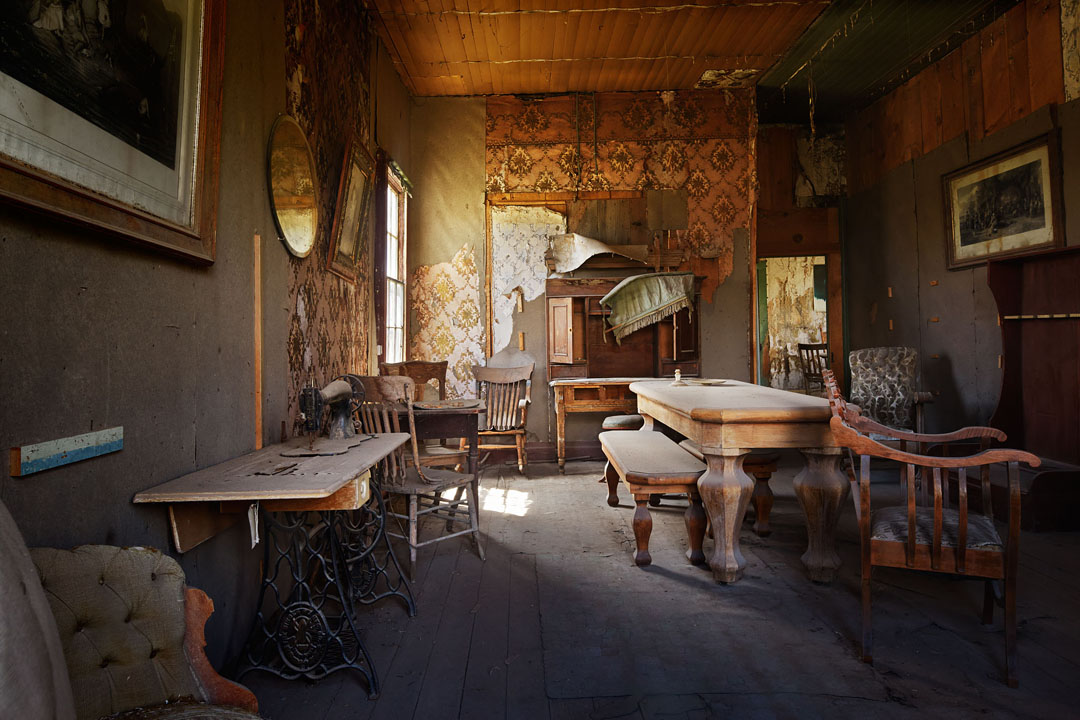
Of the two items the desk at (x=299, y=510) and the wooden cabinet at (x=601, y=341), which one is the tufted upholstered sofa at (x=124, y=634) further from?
the wooden cabinet at (x=601, y=341)

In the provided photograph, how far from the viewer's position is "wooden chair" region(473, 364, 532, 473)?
19.3 ft

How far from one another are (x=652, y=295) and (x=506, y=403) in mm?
2011

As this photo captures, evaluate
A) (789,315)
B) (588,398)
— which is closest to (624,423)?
(588,398)

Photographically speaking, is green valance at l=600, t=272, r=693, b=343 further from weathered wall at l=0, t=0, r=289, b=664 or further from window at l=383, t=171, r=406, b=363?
weathered wall at l=0, t=0, r=289, b=664

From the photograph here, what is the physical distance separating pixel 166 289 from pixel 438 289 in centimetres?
469

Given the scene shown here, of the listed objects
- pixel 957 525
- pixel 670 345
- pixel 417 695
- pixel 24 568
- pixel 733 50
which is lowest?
pixel 417 695

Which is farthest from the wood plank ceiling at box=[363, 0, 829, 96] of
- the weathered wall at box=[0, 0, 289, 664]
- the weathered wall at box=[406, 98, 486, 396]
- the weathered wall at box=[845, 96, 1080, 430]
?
the weathered wall at box=[0, 0, 289, 664]

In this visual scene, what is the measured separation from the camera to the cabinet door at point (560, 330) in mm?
6457

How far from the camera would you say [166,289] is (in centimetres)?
191

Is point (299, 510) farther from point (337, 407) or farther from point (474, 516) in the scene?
point (474, 516)

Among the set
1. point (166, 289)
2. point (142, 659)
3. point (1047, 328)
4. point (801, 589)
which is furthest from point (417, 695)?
point (1047, 328)

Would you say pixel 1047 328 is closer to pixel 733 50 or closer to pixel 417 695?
pixel 733 50

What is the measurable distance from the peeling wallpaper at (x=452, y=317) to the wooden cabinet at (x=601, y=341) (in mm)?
885

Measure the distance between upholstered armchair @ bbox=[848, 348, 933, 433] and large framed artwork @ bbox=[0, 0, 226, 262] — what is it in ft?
18.9
